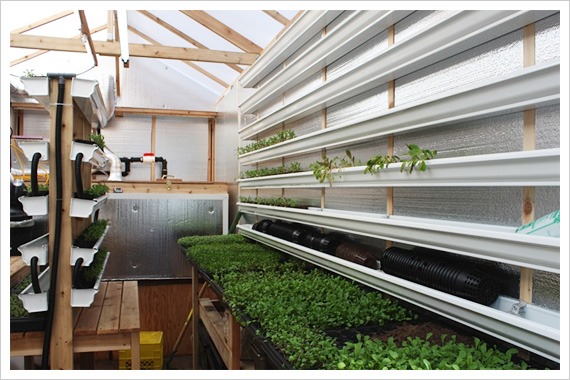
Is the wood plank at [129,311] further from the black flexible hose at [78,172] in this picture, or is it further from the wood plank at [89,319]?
the black flexible hose at [78,172]

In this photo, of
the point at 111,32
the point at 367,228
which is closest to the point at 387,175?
the point at 367,228

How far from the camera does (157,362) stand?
5480mm

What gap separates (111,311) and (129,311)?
0.13m

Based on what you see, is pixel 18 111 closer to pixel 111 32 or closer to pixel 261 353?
pixel 111 32

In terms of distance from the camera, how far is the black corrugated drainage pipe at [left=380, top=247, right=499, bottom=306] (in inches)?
70.3

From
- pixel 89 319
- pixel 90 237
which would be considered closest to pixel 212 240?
pixel 90 237

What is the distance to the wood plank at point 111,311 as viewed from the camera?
2887 mm

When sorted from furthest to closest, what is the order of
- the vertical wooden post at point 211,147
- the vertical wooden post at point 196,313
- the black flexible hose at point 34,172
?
the vertical wooden post at point 211,147 → the vertical wooden post at point 196,313 → the black flexible hose at point 34,172

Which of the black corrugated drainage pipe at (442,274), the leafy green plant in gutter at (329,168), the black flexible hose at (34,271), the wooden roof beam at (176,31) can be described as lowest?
the black flexible hose at (34,271)

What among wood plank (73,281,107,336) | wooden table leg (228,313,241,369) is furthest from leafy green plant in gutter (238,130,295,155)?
wood plank (73,281,107,336)

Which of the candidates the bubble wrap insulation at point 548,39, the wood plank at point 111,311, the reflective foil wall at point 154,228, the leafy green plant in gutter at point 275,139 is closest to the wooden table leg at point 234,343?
the wood plank at point 111,311

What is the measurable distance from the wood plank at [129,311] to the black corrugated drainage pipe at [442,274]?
1.64m

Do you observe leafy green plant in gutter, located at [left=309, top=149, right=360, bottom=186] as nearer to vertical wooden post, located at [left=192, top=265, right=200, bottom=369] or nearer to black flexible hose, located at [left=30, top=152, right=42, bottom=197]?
black flexible hose, located at [left=30, top=152, right=42, bottom=197]

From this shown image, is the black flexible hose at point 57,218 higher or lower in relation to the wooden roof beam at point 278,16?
lower
